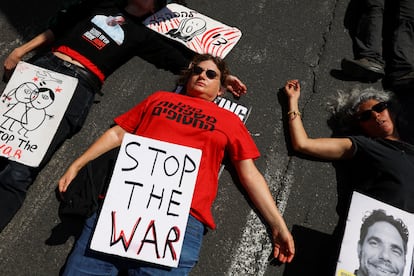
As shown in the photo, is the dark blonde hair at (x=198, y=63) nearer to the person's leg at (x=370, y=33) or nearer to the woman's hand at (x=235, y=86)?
the woman's hand at (x=235, y=86)

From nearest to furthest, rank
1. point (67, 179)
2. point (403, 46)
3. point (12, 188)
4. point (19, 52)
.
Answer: point (67, 179) < point (12, 188) < point (19, 52) < point (403, 46)

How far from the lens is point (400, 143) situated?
9.79 ft

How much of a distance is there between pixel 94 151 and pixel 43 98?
2.13 feet

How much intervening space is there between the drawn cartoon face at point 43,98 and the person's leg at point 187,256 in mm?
1485

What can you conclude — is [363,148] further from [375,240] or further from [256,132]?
[256,132]

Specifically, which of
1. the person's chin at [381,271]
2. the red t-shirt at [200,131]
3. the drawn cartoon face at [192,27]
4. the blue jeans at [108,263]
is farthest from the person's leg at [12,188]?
the person's chin at [381,271]

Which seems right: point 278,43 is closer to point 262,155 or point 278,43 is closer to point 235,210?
point 262,155

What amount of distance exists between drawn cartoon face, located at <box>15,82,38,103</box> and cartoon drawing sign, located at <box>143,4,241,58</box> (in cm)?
123

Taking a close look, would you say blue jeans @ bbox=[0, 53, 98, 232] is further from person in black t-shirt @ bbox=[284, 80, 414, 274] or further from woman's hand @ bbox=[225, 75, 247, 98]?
person in black t-shirt @ bbox=[284, 80, 414, 274]

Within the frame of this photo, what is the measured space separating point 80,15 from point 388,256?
323cm

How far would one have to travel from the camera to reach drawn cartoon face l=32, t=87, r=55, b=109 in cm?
294

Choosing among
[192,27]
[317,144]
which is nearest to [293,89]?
[317,144]

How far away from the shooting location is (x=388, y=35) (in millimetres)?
3824

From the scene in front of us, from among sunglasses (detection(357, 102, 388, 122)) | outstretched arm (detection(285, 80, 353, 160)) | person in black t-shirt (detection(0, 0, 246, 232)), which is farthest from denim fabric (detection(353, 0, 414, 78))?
person in black t-shirt (detection(0, 0, 246, 232))
